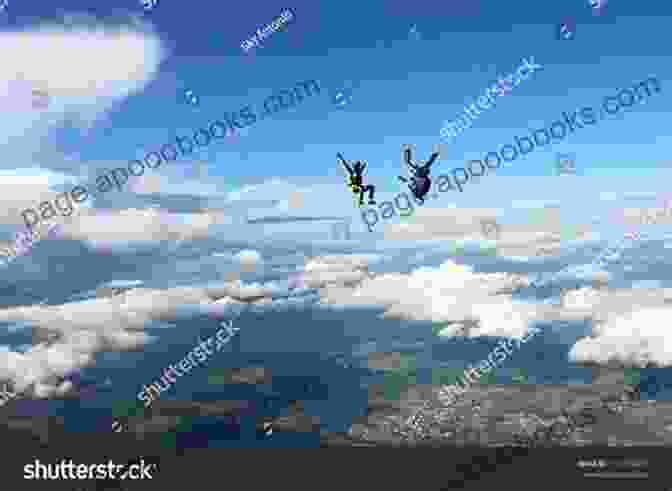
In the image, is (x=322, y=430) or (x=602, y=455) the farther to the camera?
(x=322, y=430)

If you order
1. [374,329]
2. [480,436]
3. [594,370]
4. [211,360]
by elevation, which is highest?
[374,329]

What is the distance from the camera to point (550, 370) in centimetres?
12144

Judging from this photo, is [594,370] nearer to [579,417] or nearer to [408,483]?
[579,417]

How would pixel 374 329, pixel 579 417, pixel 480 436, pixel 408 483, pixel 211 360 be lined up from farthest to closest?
pixel 374 329, pixel 211 360, pixel 579 417, pixel 480 436, pixel 408 483

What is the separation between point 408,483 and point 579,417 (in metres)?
71.5

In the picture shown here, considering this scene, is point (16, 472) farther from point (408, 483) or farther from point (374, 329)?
point (374, 329)

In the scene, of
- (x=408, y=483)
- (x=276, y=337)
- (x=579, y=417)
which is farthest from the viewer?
(x=276, y=337)

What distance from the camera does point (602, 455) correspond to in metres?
21.6

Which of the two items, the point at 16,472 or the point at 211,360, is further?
the point at 211,360

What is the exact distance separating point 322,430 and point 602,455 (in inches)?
2618

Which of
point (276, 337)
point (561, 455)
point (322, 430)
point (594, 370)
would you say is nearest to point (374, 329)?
point (276, 337)

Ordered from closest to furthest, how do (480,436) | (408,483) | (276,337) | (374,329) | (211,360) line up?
1. (408,483)
2. (480,436)
3. (211,360)
4. (276,337)
5. (374,329)

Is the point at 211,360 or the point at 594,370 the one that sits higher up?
the point at 211,360

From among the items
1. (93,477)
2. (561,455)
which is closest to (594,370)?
(561,455)
